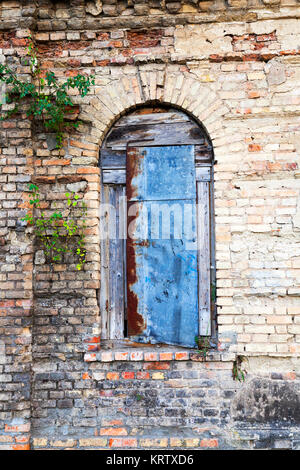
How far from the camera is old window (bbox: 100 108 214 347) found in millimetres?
3600

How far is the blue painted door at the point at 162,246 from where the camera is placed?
358 cm

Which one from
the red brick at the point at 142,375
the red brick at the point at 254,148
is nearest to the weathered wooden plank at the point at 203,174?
the red brick at the point at 254,148

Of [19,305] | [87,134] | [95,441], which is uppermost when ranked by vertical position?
[87,134]

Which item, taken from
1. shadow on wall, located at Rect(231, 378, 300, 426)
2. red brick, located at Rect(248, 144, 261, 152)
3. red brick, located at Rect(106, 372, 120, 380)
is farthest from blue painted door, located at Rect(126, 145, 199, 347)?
shadow on wall, located at Rect(231, 378, 300, 426)

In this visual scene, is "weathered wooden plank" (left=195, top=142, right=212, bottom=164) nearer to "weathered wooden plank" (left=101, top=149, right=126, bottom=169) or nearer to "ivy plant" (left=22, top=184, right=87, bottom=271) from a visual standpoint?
"weathered wooden plank" (left=101, top=149, right=126, bottom=169)

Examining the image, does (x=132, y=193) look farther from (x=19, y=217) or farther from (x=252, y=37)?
(x=252, y=37)

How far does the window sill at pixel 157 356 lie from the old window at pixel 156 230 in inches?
6.0

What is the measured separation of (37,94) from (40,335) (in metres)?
2.15

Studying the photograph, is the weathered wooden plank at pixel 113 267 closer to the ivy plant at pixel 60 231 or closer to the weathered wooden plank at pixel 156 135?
the ivy plant at pixel 60 231

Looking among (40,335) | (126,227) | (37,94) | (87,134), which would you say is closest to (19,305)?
(40,335)

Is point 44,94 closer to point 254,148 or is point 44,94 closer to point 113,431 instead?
point 254,148

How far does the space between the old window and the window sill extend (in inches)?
6.0

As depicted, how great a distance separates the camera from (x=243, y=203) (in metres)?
3.54

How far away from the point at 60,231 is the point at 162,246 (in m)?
0.93
